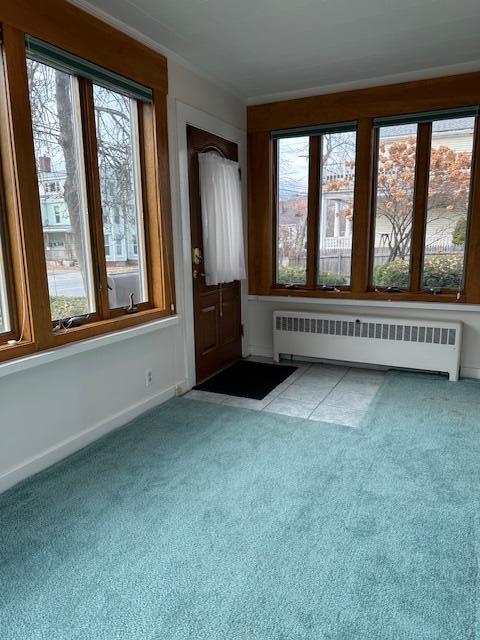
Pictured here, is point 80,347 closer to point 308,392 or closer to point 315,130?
point 308,392

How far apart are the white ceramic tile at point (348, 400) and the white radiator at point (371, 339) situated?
0.66 meters

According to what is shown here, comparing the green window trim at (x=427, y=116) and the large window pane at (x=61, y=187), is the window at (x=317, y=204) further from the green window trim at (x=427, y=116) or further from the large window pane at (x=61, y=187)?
the large window pane at (x=61, y=187)

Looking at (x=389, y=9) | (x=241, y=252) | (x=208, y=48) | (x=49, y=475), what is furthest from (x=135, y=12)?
(x=49, y=475)

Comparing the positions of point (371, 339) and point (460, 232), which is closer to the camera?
point (460, 232)

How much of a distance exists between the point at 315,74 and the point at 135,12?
1.62 meters

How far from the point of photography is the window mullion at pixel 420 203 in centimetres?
370

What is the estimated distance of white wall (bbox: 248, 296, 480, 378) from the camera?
149 inches

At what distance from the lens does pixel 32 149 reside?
2.23 metres

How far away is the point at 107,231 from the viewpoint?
285 centimetres

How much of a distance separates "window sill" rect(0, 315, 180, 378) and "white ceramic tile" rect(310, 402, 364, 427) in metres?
1.27

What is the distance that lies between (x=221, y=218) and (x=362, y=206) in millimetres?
1273

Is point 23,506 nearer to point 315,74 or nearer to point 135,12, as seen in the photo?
point 135,12

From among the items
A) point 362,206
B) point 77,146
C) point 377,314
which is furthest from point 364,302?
point 77,146

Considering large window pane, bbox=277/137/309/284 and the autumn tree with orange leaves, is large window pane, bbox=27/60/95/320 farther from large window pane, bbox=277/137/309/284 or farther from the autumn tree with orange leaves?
the autumn tree with orange leaves
